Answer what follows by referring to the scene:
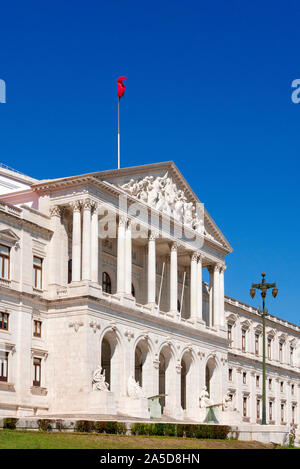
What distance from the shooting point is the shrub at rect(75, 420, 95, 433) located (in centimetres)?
4123

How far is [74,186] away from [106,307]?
887 cm

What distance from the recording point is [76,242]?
201ft

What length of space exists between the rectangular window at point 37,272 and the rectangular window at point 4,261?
3027 mm

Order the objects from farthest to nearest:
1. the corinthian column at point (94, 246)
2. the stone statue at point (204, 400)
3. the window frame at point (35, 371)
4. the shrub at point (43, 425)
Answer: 1. the stone statue at point (204, 400)
2. the corinthian column at point (94, 246)
3. the window frame at point (35, 371)
4. the shrub at point (43, 425)

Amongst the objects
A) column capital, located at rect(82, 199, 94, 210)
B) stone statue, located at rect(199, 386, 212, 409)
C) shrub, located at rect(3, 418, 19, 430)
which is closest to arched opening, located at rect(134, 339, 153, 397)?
stone statue, located at rect(199, 386, 212, 409)

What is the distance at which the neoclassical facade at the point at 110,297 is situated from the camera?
58438 mm

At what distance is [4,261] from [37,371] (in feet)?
26.2

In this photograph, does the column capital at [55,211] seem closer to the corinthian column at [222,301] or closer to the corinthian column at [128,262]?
the corinthian column at [128,262]

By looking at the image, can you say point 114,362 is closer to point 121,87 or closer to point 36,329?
point 36,329

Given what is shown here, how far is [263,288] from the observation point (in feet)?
182

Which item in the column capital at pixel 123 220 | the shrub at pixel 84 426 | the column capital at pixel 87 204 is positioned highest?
the column capital at pixel 87 204

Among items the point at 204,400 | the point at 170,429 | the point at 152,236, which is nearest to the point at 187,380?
the point at 204,400

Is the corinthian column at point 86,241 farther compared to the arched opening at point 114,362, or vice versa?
the arched opening at point 114,362

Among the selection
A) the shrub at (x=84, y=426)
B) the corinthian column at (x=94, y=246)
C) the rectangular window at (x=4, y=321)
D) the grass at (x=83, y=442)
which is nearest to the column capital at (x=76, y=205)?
the corinthian column at (x=94, y=246)
